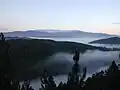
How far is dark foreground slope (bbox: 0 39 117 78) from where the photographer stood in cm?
246

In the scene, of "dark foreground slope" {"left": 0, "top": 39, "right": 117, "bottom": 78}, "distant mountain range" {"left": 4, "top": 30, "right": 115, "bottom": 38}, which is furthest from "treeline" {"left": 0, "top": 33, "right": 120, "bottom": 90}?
"distant mountain range" {"left": 4, "top": 30, "right": 115, "bottom": 38}

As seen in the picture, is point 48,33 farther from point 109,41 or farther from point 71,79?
point 109,41

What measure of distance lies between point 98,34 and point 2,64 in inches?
53.5

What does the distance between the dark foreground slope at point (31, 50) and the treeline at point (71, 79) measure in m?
0.07

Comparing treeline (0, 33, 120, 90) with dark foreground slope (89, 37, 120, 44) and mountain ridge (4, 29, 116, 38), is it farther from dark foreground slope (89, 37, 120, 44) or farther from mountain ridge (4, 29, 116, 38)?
dark foreground slope (89, 37, 120, 44)

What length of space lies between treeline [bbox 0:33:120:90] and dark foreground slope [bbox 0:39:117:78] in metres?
0.07

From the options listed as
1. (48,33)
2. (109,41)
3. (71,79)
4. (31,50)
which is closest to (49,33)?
(48,33)

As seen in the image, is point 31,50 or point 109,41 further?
point 109,41

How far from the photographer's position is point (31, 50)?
8.46ft

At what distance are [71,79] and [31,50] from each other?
61 cm

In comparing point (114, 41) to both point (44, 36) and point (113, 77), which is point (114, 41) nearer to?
point (113, 77)

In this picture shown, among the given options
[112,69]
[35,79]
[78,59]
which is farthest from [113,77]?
[35,79]

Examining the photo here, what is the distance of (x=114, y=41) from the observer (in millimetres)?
2936

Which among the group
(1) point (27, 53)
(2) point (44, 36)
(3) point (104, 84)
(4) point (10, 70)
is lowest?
(3) point (104, 84)
